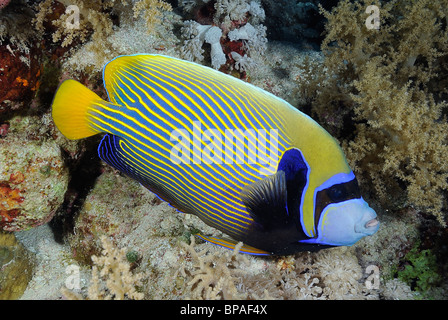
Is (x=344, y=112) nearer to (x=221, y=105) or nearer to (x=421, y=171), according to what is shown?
(x=421, y=171)

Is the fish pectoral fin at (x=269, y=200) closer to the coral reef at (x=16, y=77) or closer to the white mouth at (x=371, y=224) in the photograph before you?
the white mouth at (x=371, y=224)

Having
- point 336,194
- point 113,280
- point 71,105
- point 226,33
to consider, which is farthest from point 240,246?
point 226,33

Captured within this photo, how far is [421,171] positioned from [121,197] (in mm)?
2916

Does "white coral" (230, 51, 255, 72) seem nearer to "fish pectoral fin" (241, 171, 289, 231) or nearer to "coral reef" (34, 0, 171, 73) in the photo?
"coral reef" (34, 0, 171, 73)

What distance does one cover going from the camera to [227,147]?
5.94ft

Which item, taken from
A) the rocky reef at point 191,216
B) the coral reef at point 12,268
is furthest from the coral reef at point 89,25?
the coral reef at point 12,268

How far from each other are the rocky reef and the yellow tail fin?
3.29 feet

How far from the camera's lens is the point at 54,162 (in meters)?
2.83

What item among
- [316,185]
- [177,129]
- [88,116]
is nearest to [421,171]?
[316,185]

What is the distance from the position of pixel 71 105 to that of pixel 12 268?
2.11m

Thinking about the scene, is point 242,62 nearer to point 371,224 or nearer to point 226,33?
point 226,33

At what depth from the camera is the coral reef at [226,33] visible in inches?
136

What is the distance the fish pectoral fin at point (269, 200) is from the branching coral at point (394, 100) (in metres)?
1.33

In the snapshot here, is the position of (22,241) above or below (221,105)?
below
